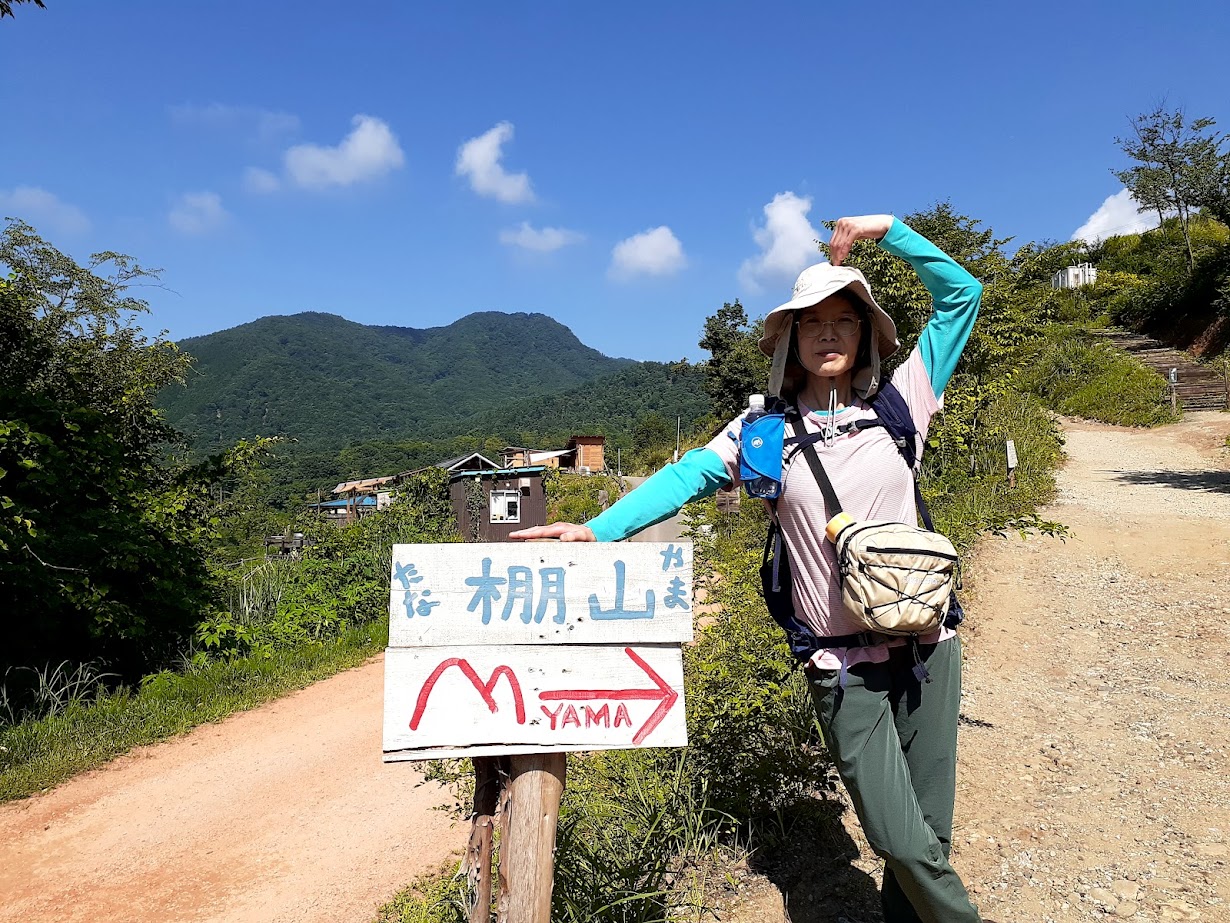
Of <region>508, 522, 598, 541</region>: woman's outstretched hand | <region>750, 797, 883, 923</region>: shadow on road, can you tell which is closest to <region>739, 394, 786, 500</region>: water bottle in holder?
<region>508, 522, 598, 541</region>: woman's outstretched hand

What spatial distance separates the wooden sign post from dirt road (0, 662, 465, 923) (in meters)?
2.02

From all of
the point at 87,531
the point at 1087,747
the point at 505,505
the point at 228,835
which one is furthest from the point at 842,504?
the point at 505,505

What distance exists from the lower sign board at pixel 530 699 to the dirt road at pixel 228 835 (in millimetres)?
2105

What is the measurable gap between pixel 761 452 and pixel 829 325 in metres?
0.34

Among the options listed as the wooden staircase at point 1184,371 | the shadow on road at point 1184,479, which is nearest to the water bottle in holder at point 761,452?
the shadow on road at point 1184,479

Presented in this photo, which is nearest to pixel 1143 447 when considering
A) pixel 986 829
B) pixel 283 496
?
pixel 986 829

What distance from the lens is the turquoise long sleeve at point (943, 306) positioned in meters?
1.77

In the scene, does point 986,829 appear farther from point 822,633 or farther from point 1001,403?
point 1001,403

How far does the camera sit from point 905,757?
170 cm

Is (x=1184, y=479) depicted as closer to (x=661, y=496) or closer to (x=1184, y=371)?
(x=1184, y=371)

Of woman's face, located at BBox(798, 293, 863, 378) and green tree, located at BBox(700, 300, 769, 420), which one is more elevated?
green tree, located at BBox(700, 300, 769, 420)

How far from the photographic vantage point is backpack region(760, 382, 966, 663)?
164cm

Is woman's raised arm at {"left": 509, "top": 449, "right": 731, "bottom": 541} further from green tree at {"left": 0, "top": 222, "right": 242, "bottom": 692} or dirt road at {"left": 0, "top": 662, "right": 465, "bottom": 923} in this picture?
green tree at {"left": 0, "top": 222, "right": 242, "bottom": 692}

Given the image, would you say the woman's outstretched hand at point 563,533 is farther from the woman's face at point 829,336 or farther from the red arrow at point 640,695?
the woman's face at point 829,336
